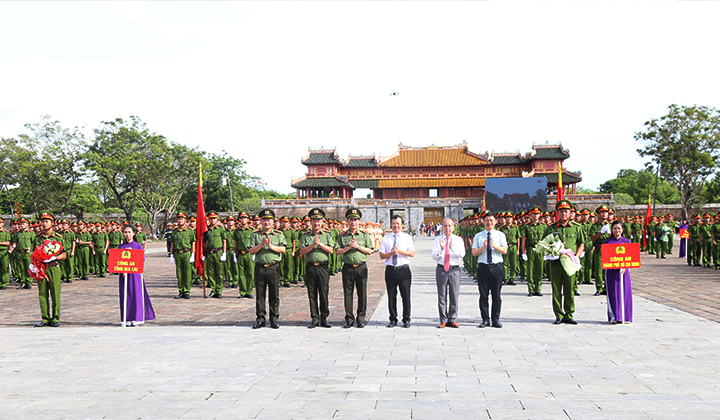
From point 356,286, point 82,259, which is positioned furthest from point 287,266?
point 82,259

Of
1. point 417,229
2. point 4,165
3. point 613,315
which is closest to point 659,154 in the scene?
point 417,229

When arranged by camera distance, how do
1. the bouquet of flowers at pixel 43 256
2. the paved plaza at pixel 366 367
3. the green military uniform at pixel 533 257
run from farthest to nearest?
the green military uniform at pixel 533 257
the bouquet of flowers at pixel 43 256
the paved plaza at pixel 366 367

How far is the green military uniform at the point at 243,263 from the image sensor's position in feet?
36.8

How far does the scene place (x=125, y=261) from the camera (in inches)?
315

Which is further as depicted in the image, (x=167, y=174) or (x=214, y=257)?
(x=167, y=174)

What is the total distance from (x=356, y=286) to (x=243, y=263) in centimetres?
432

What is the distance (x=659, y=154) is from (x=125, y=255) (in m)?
45.6

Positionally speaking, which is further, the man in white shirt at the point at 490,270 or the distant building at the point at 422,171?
the distant building at the point at 422,171

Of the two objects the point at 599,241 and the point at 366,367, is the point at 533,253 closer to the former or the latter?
the point at 599,241

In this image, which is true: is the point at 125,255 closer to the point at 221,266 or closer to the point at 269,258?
the point at 269,258

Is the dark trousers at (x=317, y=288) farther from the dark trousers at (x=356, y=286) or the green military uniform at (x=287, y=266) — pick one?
the green military uniform at (x=287, y=266)

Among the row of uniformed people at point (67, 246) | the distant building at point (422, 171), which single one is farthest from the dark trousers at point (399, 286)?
the distant building at point (422, 171)

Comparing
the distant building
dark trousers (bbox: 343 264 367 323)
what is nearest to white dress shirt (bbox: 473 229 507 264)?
dark trousers (bbox: 343 264 367 323)

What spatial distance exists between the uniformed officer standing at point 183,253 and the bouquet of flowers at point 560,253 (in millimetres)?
7047
